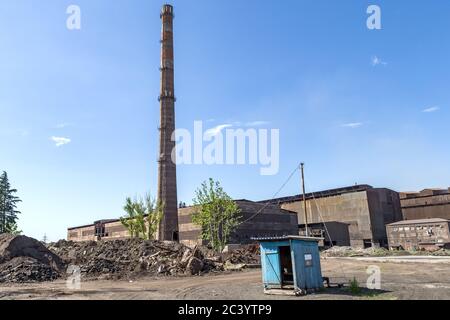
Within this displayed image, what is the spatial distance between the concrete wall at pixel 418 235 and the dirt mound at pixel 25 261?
49727mm

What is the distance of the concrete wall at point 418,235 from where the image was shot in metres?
55.4

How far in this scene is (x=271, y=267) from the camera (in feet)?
46.1

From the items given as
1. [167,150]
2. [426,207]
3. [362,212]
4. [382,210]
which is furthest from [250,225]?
[426,207]

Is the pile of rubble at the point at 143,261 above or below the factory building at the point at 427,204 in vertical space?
below

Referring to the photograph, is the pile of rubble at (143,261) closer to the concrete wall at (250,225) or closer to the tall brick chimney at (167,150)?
the tall brick chimney at (167,150)

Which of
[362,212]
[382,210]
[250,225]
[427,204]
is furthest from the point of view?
[427,204]

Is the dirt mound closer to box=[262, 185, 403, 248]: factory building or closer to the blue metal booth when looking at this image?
the blue metal booth

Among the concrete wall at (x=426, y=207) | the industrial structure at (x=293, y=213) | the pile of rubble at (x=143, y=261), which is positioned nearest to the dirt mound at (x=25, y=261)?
the pile of rubble at (x=143, y=261)

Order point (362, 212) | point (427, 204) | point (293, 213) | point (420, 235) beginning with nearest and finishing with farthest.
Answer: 1. point (420, 235)
2. point (293, 213)
3. point (362, 212)
4. point (427, 204)

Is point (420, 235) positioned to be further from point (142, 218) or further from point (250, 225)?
point (142, 218)

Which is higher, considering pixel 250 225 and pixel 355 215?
pixel 355 215

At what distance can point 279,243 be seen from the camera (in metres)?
14.0

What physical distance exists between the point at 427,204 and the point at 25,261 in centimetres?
7442
